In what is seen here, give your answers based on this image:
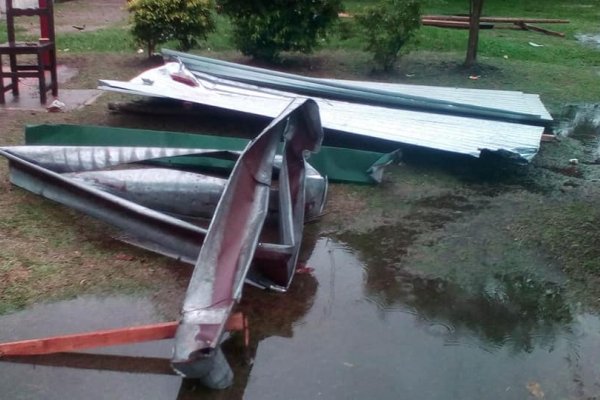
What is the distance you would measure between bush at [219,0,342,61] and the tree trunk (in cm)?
190

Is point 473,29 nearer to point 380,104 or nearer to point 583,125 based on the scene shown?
point 583,125

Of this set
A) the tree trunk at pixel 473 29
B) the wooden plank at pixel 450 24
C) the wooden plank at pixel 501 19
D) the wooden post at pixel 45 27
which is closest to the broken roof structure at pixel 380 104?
the wooden post at pixel 45 27

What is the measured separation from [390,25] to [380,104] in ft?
10.2

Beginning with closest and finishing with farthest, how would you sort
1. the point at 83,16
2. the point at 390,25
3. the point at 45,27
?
the point at 45,27 → the point at 390,25 → the point at 83,16

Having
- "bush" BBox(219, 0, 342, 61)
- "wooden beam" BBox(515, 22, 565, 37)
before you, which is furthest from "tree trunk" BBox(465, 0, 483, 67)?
"wooden beam" BBox(515, 22, 565, 37)

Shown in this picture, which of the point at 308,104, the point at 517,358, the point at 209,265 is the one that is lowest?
the point at 517,358

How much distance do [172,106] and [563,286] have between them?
462 cm

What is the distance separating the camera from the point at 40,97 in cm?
843

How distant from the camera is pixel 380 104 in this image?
7.66 meters

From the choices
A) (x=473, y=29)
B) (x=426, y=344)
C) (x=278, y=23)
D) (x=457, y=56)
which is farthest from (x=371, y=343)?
(x=457, y=56)

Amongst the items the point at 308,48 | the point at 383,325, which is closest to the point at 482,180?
the point at 383,325

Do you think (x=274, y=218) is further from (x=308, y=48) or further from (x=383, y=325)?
(x=308, y=48)

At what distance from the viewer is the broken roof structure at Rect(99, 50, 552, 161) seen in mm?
6781

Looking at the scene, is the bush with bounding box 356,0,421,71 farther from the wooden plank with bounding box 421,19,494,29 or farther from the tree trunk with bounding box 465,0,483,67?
the wooden plank with bounding box 421,19,494,29
